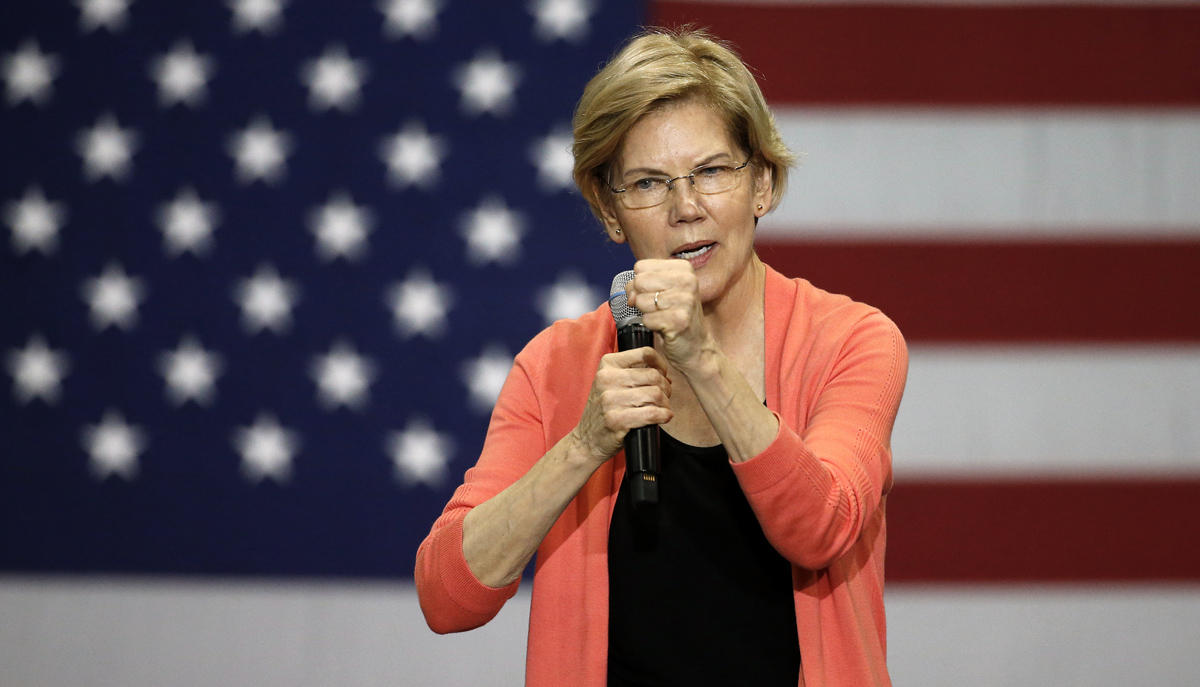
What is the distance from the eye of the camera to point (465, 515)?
119cm

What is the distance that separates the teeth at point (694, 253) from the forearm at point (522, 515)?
0.27 meters

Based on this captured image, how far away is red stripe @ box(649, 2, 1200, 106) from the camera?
7.97ft

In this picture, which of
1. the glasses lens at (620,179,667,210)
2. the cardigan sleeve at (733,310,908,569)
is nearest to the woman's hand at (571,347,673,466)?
the cardigan sleeve at (733,310,908,569)

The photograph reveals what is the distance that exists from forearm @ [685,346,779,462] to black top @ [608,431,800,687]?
205 mm

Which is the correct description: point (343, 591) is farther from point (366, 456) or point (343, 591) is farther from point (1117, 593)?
point (1117, 593)

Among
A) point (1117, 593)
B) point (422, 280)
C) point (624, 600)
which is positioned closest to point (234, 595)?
point (422, 280)

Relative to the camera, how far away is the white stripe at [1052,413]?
237cm

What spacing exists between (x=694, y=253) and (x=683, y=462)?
0.84 ft

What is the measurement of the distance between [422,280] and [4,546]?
124 cm

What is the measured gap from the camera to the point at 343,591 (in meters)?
2.44

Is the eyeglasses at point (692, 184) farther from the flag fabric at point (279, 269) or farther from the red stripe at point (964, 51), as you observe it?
the red stripe at point (964, 51)

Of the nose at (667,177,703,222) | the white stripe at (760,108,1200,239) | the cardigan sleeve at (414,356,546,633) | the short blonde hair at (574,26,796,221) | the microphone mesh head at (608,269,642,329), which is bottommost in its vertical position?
the cardigan sleeve at (414,356,546,633)

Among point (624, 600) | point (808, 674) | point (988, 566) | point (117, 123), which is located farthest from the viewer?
point (117, 123)

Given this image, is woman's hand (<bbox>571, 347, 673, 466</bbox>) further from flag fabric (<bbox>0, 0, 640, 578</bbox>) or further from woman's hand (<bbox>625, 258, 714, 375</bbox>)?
flag fabric (<bbox>0, 0, 640, 578</bbox>)
